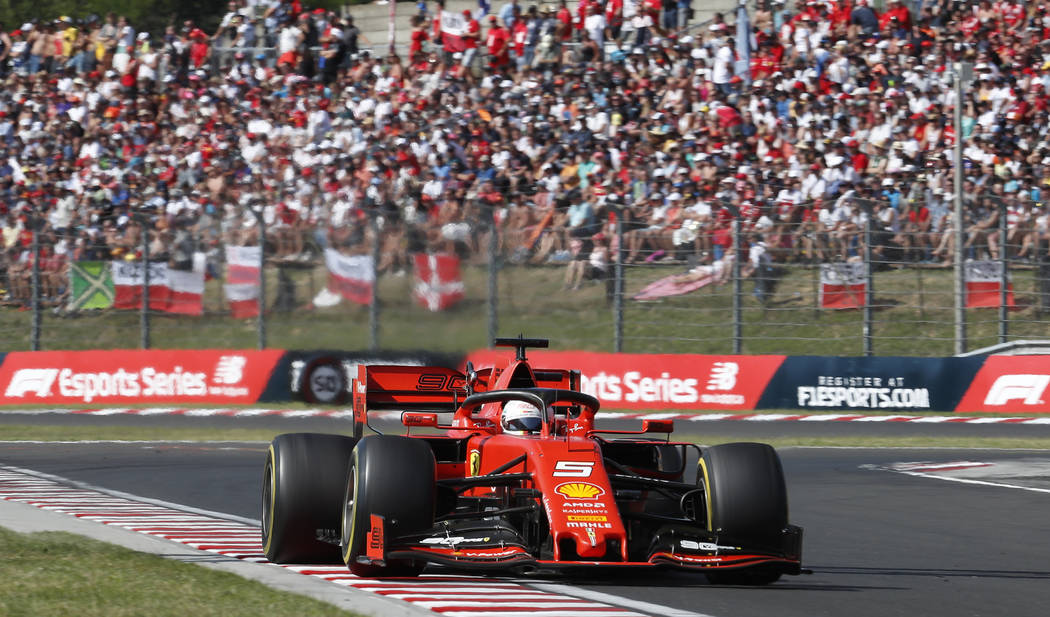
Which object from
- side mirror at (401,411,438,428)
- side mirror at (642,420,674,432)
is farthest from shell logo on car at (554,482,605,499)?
side mirror at (401,411,438,428)

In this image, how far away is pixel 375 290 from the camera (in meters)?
20.8

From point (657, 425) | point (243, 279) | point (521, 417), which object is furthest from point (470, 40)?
point (521, 417)

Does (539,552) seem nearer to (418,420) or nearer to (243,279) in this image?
(418,420)

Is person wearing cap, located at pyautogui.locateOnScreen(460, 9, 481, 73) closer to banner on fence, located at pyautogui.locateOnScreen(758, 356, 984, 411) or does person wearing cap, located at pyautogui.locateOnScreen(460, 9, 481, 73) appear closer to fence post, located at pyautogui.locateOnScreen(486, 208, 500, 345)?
fence post, located at pyautogui.locateOnScreen(486, 208, 500, 345)

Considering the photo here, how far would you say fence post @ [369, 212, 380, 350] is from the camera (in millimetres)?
20469

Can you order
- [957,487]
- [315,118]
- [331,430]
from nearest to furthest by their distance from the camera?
[957,487]
[331,430]
[315,118]

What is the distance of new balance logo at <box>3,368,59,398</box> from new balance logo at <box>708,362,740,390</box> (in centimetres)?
985

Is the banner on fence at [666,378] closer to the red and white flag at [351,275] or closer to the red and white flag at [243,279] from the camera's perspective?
the red and white flag at [351,275]

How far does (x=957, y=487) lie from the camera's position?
13820mm

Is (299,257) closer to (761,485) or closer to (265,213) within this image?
(265,213)

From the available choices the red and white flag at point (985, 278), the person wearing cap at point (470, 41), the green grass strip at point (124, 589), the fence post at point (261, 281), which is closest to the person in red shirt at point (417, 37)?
the person wearing cap at point (470, 41)

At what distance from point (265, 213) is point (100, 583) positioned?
607 inches

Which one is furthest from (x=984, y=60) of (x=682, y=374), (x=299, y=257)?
(x=299, y=257)

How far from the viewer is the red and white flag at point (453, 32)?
29.1 meters
